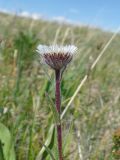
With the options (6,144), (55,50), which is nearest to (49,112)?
(6,144)

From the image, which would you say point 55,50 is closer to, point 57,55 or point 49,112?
point 57,55

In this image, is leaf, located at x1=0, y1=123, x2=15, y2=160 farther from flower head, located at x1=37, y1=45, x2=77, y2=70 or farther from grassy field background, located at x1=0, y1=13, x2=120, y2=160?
flower head, located at x1=37, y1=45, x2=77, y2=70

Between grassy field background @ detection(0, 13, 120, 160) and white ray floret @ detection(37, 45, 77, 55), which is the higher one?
white ray floret @ detection(37, 45, 77, 55)

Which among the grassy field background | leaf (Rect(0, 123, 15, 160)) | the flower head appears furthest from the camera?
the grassy field background

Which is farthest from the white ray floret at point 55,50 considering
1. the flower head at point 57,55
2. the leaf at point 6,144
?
the leaf at point 6,144

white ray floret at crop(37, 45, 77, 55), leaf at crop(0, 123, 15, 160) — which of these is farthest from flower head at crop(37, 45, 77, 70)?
leaf at crop(0, 123, 15, 160)
